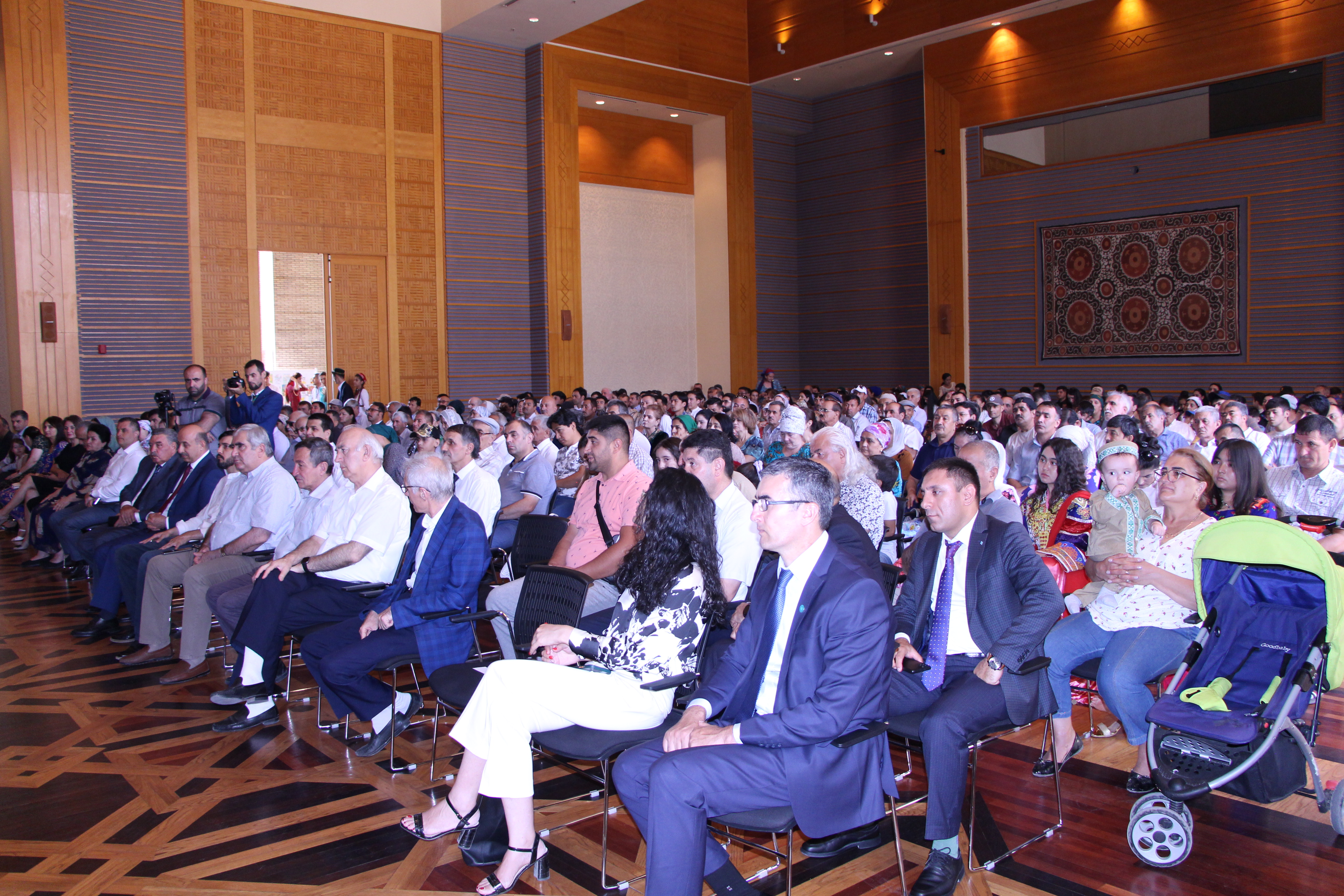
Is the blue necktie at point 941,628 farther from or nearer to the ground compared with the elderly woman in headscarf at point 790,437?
nearer to the ground

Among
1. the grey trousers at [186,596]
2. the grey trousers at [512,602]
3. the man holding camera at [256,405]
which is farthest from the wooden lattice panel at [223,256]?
the grey trousers at [512,602]

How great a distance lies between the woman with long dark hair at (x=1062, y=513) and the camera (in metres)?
3.86

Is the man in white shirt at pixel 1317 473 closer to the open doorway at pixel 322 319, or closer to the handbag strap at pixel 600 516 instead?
the handbag strap at pixel 600 516

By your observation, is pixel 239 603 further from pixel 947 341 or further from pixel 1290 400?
pixel 947 341

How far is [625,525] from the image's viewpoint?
4.05 meters

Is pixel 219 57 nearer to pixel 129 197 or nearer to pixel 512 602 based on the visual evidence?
pixel 129 197

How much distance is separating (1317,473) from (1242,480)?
125 centimetres

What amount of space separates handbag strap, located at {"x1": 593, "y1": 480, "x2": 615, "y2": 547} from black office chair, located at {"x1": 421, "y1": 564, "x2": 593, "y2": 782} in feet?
1.81

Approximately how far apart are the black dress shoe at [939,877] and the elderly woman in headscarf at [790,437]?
3.81 metres

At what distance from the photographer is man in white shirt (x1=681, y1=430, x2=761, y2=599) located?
3.65m

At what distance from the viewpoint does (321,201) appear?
43.4 ft

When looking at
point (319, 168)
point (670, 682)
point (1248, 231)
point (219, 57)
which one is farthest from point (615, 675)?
point (1248, 231)

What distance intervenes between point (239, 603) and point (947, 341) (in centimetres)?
1305

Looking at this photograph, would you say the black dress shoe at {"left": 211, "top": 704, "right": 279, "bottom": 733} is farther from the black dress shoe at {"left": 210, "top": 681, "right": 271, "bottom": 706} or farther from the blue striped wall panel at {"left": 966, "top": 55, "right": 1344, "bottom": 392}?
the blue striped wall panel at {"left": 966, "top": 55, "right": 1344, "bottom": 392}
